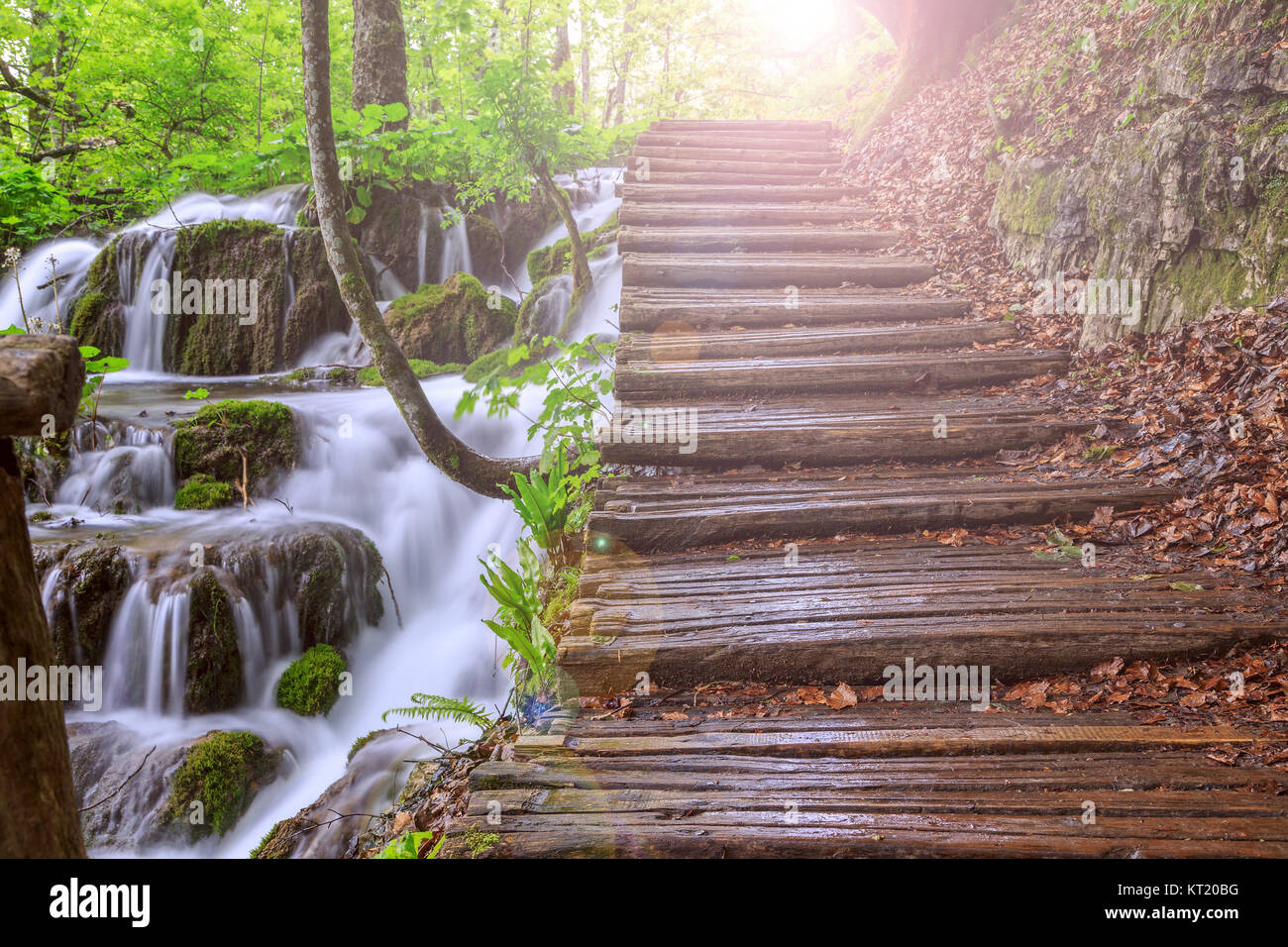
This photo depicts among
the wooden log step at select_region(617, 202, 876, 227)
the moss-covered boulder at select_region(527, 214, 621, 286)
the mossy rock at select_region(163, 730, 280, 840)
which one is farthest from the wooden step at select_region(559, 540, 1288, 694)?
the moss-covered boulder at select_region(527, 214, 621, 286)

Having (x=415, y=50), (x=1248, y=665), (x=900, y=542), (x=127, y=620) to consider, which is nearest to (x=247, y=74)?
(x=415, y=50)

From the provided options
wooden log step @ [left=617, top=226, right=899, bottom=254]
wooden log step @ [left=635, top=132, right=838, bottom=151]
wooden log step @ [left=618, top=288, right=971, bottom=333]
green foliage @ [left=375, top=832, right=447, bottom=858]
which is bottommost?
green foliage @ [left=375, top=832, right=447, bottom=858]

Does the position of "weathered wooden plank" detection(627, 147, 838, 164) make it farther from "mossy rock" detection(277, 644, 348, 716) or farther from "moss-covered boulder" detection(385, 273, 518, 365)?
"mossy rock" detection(277, 644, 348, 716)

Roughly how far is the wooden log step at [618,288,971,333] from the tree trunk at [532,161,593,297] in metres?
1.86

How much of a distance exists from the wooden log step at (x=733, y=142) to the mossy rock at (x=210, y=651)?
7.78 m

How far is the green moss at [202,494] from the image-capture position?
5.87 meters

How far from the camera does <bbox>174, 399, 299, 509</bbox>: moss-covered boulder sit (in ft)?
19.6

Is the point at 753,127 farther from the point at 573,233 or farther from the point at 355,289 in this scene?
the point at 355,289

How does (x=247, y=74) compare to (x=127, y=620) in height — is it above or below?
above

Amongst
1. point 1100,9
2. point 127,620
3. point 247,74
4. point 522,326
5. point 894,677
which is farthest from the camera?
point 247,74

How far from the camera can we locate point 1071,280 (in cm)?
505

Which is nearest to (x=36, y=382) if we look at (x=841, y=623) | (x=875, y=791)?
(x=875, y=791)

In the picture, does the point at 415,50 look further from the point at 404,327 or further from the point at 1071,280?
the point at 1071,280
